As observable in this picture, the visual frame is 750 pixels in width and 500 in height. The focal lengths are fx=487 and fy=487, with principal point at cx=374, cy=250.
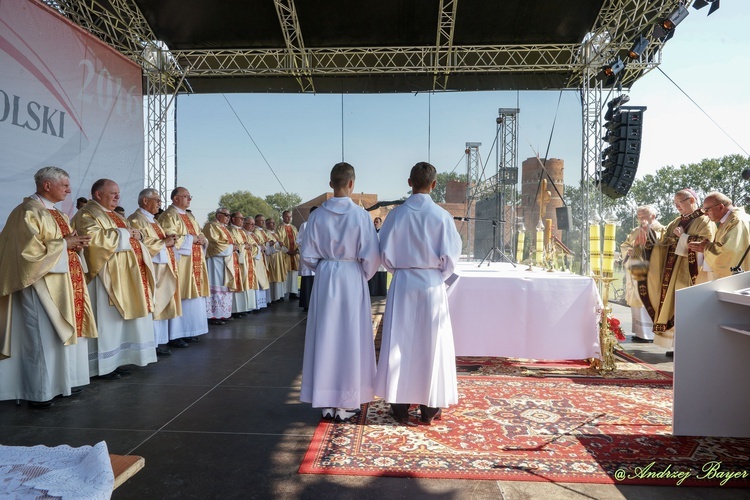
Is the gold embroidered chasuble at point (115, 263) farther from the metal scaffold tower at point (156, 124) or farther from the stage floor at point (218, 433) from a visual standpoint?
the metal scaffold tower at point (156, 124)

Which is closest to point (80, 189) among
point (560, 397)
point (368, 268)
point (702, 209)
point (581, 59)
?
point (368, 268)

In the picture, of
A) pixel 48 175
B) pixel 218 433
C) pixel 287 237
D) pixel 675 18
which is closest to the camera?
pixel 218 433

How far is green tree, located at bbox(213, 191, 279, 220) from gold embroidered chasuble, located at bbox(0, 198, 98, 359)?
6.23 meters

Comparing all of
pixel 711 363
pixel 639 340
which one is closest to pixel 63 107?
pixel 711 363

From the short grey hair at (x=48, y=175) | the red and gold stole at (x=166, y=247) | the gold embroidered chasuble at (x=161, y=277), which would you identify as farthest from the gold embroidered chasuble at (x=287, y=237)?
the short grey hair at (x=48, y=175)

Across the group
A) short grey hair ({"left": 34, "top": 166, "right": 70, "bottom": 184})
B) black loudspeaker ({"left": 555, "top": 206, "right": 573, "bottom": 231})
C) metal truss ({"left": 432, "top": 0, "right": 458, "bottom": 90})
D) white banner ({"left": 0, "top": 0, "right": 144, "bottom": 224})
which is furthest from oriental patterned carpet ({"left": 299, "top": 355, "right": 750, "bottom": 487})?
metal truss ({"left": 432, "top": 0, "right": 458, "bottom": 90})

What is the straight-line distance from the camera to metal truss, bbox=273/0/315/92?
8.26 metres

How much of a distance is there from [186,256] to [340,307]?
353cm

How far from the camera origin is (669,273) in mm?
5480

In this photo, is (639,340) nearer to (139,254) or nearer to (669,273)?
(669,273)

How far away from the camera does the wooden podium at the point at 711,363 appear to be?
278cm

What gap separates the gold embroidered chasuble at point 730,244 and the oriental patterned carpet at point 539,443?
53.8 inches

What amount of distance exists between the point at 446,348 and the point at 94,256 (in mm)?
3255

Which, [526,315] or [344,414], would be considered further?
[526,315]
